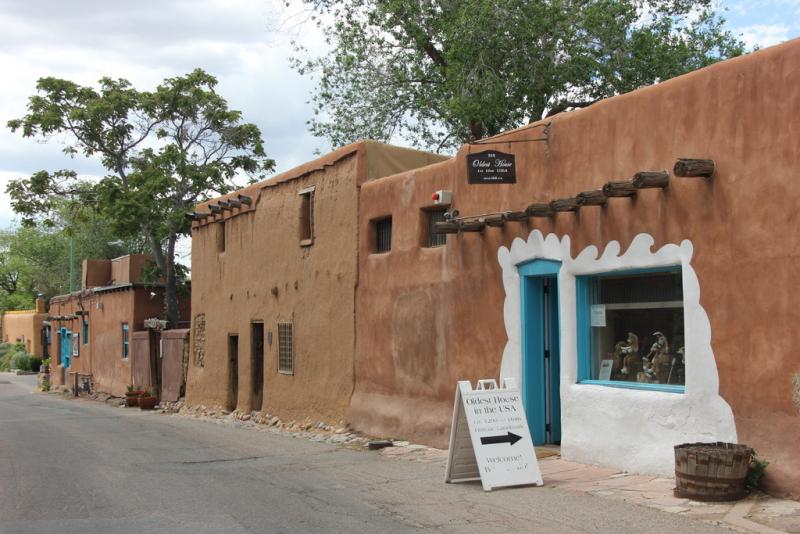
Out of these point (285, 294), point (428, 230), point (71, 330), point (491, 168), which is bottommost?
point (71, 330)

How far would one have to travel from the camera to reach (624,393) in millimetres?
9609

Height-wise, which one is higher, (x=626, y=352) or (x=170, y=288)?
(x=170, y=288)

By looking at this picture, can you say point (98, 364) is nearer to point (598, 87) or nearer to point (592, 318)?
point (598, 87)

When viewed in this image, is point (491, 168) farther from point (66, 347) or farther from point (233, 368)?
point (66, 347)

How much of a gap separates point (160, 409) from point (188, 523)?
20291mm

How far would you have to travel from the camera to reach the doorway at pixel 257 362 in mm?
20766

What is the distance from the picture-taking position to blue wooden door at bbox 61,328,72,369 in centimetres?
4019

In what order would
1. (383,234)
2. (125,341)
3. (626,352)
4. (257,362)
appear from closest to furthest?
1. (626,352)
2. (383,234)
3. (257,362)
4. (125,341)

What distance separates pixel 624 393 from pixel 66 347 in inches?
1447

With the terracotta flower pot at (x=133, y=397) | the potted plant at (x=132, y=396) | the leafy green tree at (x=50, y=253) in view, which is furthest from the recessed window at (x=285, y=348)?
the leafy green tree at (x=50, y=253)

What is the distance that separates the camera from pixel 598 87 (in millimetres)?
23359

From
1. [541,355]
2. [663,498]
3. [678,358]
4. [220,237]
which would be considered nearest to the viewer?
[663,498]

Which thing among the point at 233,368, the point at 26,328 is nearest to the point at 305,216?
the point at 233,368

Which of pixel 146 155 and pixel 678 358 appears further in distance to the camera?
pixel 146 155
